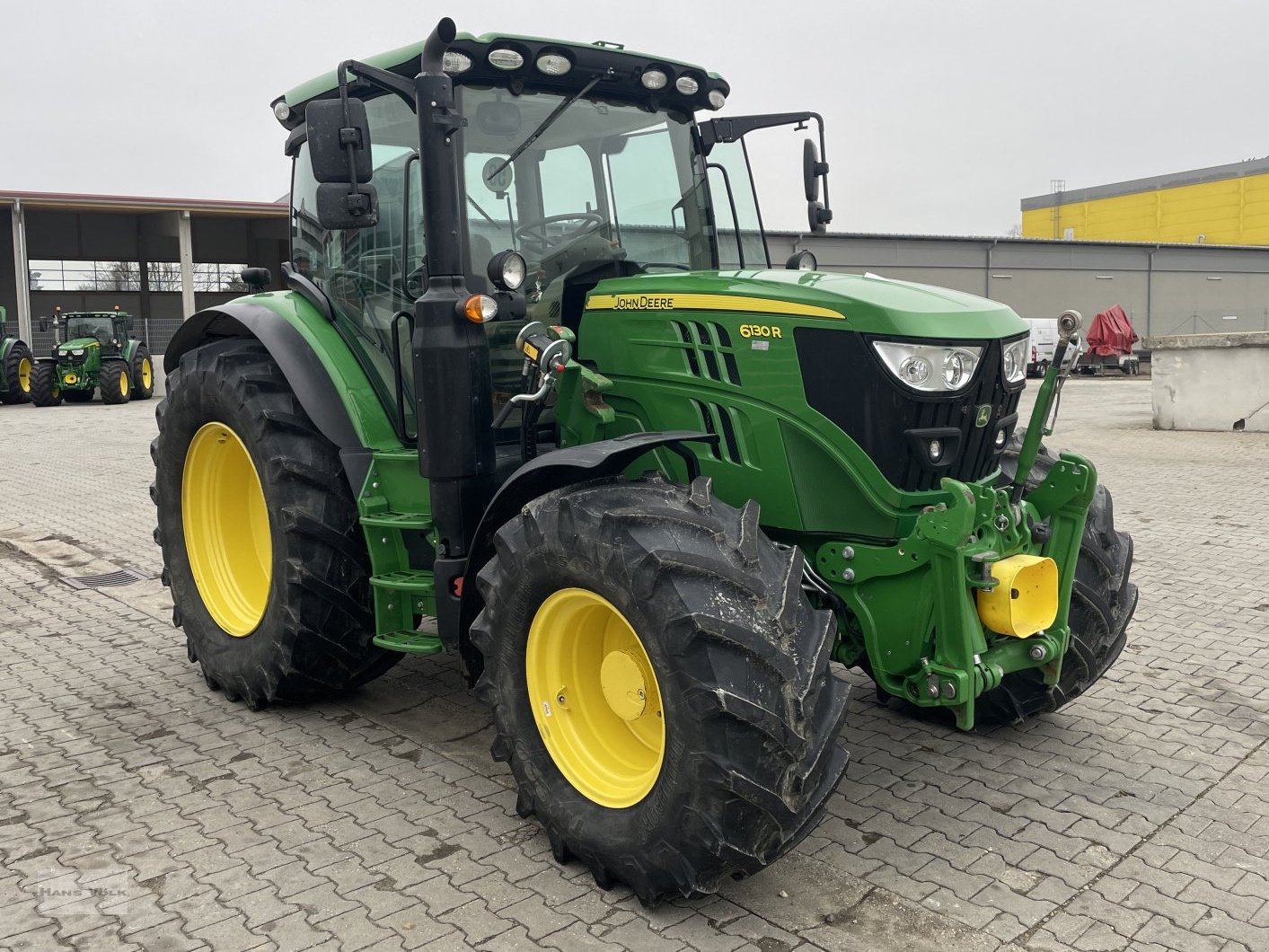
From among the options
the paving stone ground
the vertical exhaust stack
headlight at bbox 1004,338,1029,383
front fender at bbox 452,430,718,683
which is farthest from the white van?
front fender at bbox 452,430,718,683

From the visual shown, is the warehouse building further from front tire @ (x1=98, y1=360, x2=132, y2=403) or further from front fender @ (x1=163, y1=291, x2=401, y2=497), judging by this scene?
front fender @ (x1=163, y1=291, x2=401, y2=497)

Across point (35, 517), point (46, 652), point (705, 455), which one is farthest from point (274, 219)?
point (705, 455)

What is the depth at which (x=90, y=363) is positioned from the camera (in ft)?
80.1

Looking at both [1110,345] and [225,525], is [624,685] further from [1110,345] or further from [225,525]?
[1110,345]

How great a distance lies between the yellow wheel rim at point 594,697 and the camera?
3336 mm

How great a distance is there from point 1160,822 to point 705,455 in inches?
75.8

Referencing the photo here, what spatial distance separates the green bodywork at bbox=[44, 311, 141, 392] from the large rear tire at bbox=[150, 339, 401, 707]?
2135cm

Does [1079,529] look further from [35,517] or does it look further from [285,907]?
[35,517]

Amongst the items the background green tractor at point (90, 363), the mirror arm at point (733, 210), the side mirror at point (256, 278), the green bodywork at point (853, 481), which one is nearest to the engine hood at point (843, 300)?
the green bodywork at point (853, 481)

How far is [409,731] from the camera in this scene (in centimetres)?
454

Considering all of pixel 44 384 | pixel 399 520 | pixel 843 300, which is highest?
pixel 843 300

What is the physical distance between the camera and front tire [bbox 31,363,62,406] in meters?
24.1

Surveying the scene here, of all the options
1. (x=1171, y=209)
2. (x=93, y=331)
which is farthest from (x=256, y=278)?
(x=1171, y=209)

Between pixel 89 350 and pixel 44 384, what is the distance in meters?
1.16
